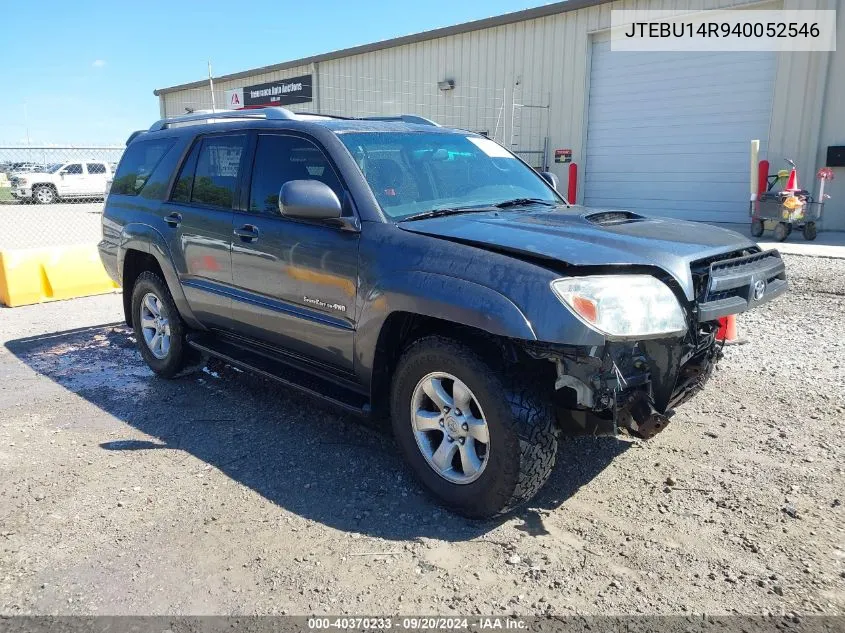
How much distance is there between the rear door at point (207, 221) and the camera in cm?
435

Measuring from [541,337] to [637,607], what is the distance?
1.08 meters

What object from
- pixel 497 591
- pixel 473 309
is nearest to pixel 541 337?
pixel 473 309

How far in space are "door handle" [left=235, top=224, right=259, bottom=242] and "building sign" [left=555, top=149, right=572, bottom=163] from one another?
45.6ft

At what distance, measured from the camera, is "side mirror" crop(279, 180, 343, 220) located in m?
3.37

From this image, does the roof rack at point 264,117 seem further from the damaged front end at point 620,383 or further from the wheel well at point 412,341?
the damaged front end at point 620,383

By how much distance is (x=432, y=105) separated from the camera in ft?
65.5

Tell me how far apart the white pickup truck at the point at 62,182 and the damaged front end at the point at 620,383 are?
28.4 metres

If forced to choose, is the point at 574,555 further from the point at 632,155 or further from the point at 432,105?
the point at 432,105

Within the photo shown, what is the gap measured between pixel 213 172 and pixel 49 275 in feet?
15.6

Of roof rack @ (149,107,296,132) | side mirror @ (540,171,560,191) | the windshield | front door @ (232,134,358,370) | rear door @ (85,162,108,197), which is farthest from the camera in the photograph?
rear door @ (85,162,108,197)

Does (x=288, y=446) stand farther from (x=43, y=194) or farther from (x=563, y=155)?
(x=43, y=194)

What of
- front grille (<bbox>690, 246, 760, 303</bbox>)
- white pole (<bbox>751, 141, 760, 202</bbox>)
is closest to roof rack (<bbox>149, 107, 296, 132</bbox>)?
front grille (<bbox>690, 246, 760, 303</bbox>)

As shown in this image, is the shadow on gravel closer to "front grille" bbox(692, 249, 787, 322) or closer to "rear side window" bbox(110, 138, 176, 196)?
"front grille" bbox(692, 249, 787, 322)

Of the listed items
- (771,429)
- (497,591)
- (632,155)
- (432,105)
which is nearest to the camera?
(497,591)
